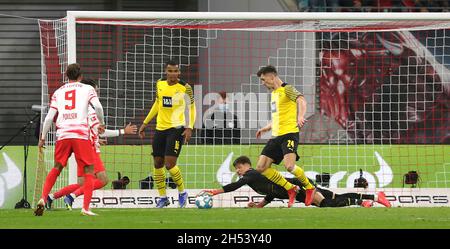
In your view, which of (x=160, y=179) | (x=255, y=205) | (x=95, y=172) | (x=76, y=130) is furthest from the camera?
(x=255, y=205)

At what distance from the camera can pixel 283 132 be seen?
1923cm

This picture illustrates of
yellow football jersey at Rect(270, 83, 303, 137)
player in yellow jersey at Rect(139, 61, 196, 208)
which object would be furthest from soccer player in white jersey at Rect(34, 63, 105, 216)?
yellow football jersey at Rect(270, 83, 303, 137)

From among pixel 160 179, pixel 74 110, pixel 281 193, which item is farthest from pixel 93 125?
pixel 281 193

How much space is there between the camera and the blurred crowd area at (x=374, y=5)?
2827 cm

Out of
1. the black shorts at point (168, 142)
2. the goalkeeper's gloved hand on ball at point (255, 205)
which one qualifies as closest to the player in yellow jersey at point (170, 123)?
the black shorts at point (168, 142)

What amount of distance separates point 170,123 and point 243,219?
177 inches

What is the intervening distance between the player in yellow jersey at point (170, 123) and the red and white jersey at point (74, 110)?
3.37 meters

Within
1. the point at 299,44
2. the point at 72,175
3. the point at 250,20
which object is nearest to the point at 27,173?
the point at 72,175

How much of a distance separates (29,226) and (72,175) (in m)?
5.76

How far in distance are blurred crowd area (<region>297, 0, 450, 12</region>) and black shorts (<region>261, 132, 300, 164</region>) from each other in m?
9.31

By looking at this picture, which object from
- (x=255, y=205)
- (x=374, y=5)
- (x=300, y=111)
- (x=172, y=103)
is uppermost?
(x=374, y=5)

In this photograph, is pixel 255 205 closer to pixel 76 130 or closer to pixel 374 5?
pixel 76 130

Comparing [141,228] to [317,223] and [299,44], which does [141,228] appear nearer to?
[317,223]
